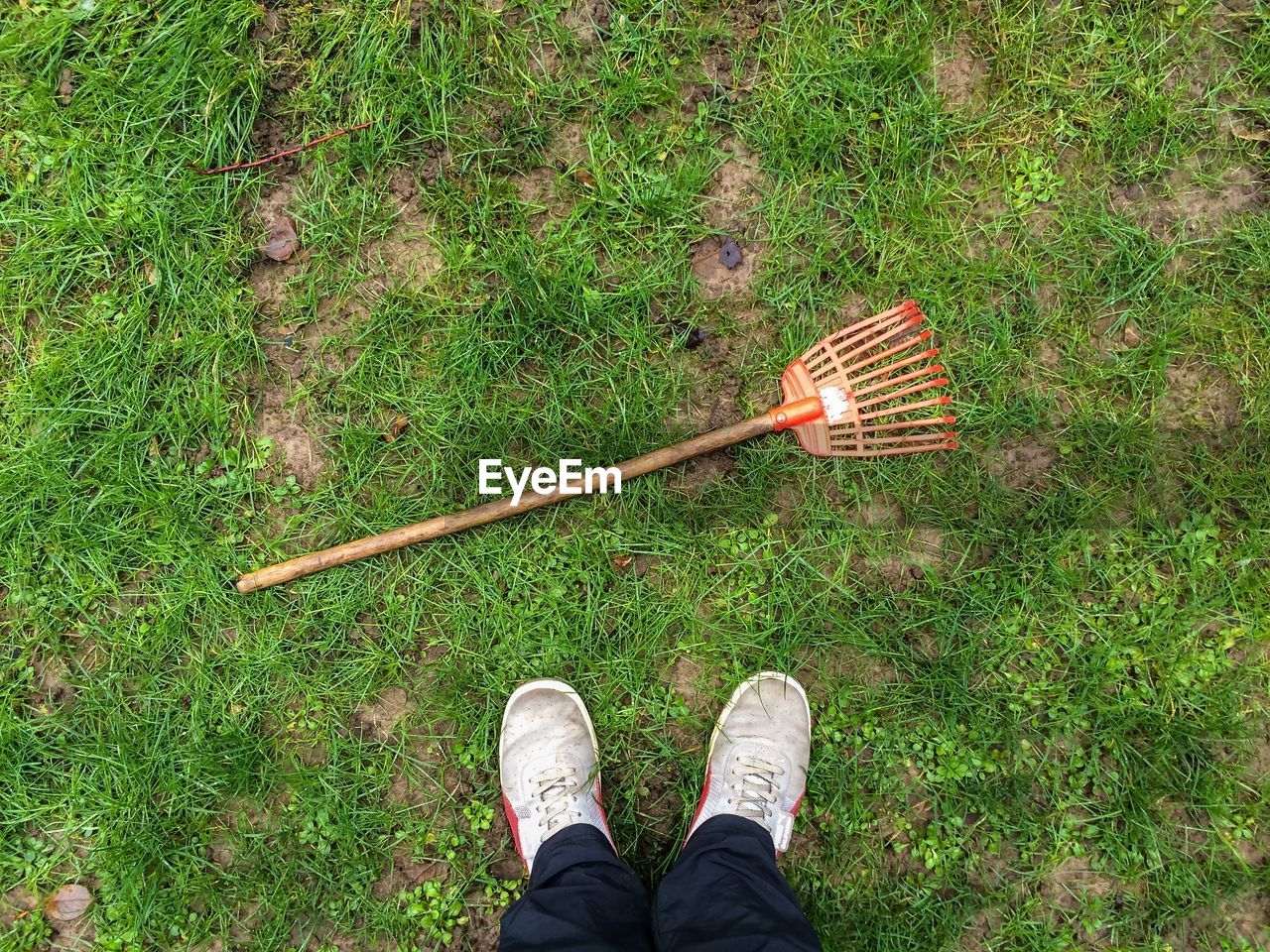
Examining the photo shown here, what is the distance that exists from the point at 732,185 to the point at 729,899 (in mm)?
2336

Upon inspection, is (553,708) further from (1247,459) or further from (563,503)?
(1247,459)

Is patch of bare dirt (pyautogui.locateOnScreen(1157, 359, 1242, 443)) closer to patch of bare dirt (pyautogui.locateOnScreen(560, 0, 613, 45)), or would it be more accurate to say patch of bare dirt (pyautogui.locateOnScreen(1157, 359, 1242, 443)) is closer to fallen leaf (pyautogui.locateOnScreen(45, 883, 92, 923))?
patch of bare dirt (pyautogui.locateOnScreen(560, 0, 613, 45))

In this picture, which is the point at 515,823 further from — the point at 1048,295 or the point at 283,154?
the point at 1048,295

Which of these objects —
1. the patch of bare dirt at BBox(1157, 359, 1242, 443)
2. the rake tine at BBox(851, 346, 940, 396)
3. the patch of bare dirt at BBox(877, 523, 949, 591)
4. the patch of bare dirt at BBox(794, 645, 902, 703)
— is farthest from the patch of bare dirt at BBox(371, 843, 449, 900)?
the patch of bare dirt at BBox(1157, 359, 1242, 443)

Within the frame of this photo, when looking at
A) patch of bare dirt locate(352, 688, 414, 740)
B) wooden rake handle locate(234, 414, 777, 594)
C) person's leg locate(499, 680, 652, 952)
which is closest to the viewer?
person's leg locate(499, 680, 652, 952)

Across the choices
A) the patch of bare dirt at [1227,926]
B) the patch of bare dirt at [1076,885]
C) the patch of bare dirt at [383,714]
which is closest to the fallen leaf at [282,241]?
the patch of bare dirt at [383,714]

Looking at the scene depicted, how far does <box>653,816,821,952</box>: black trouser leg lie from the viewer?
2.00m

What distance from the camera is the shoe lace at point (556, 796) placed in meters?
2.42

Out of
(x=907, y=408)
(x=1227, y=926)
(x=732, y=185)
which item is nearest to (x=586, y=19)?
(x=732, y=185)

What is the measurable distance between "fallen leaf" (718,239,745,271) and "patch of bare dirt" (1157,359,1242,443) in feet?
5.20

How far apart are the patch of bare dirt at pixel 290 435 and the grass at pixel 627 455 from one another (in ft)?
0.07

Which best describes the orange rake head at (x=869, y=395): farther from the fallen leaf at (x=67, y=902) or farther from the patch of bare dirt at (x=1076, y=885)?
the fallen leaf at (x=67, y=902)

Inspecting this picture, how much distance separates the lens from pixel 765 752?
2469mm

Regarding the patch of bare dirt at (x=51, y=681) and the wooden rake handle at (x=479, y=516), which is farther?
the patch of bare dirt at (x=51, y=681)
